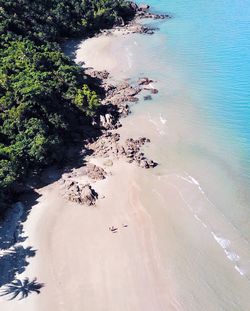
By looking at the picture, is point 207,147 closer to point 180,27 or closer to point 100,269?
point 100,269

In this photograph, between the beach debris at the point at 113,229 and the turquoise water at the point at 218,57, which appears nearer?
the beach debris at the point at 113,229

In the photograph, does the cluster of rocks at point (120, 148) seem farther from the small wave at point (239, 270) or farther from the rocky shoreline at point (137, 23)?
the rocky shoreline at point (137, 23)

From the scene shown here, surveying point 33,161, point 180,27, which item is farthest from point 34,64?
point 180,27

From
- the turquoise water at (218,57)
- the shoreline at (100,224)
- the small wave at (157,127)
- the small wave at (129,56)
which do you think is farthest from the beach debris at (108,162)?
the small wave at (129,56)

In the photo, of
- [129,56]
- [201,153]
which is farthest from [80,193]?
[129,56]

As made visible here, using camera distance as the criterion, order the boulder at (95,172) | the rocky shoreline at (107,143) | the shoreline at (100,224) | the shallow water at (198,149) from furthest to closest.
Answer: the boulder at (95,172) < the rocky shoreline at (107,143) < the shallow water at (198,149) < the shoreline at (100,224)

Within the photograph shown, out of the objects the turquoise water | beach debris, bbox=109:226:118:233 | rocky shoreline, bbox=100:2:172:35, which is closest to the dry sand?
beach debris, bbox=109:226:118:233
